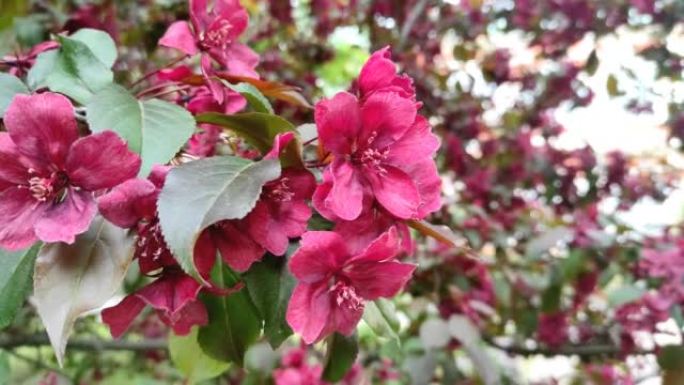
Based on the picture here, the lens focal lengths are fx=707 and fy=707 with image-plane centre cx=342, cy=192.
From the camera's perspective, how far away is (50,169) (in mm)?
637

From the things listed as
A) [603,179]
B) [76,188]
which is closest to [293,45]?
[603,179]

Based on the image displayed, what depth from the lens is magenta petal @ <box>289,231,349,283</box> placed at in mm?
656

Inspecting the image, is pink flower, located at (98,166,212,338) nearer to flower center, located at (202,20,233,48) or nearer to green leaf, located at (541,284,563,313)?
flower center, located at (202,20,233,48)

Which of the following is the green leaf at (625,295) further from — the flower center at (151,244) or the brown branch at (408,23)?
the flower center at (151,244)

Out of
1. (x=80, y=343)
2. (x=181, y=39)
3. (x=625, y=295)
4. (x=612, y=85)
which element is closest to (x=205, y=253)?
(x=181, y=39)

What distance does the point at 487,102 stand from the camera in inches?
120

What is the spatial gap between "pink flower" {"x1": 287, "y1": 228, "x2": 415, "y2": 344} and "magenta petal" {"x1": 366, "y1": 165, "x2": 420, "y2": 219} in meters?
0.02

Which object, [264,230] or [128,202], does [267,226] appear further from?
[128,202]

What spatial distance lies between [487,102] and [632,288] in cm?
133

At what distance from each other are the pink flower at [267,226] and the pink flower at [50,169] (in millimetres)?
100

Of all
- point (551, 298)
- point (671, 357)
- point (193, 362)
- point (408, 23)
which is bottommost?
point (551, 298)

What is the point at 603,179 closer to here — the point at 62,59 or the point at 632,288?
the point at 632,288

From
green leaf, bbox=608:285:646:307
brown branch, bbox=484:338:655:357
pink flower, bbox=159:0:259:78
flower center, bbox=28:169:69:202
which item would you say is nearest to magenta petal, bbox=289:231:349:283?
flower center, bbox=28:169:69:202

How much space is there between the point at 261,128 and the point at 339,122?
3.0 inches
